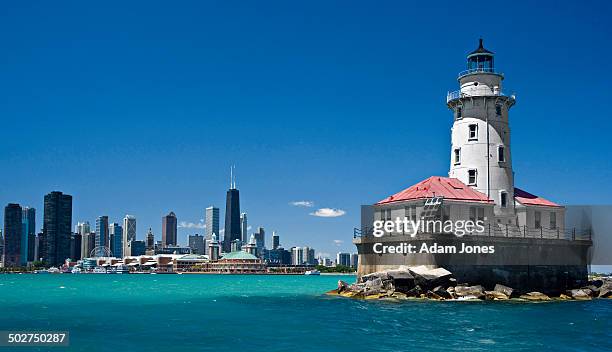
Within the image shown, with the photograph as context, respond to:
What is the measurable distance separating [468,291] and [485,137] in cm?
1791

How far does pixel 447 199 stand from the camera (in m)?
64.8

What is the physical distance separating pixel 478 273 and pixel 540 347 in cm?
2805

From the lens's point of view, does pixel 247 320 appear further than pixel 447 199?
No

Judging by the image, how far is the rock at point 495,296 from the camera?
61.5m

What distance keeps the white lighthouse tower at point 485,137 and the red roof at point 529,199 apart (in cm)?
138

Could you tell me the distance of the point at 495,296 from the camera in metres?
61.8

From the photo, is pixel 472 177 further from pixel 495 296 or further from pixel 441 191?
pixel 495 296

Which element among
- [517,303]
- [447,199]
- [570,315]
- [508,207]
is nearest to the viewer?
[570,315]

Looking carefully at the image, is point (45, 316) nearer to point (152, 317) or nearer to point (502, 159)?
point (152, 317)

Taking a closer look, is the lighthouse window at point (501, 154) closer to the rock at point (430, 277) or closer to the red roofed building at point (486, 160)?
the red roofed building at point (486, 160)

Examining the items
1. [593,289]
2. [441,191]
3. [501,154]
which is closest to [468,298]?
[441,191]

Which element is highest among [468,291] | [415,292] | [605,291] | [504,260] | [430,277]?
[504,260]

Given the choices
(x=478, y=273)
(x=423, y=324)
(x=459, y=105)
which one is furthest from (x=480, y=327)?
(x=459, y=105)

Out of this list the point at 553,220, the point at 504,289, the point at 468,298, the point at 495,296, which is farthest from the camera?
the point at 553,220
